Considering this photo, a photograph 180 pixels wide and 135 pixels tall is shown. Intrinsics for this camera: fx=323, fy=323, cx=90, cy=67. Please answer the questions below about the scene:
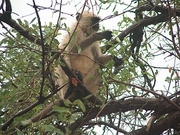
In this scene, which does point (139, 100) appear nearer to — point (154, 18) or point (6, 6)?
point (154, 18)

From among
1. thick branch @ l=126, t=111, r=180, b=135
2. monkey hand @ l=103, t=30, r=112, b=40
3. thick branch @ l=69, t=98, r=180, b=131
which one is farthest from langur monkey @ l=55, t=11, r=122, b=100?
thick branch @ l=126, t=111, r=180, b=135

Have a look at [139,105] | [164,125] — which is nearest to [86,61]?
[139,105]

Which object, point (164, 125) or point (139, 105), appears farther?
point (139, 105)

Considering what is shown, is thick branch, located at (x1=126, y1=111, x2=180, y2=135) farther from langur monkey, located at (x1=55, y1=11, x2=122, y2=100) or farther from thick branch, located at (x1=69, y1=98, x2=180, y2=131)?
langur monkey, located at (x1=55, y1=11, x2=122, y2=100)

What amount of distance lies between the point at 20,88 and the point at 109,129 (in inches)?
36.4

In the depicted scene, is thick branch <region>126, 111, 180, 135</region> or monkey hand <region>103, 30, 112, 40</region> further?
monkey hand <region>103, 30, 112, 40</region>

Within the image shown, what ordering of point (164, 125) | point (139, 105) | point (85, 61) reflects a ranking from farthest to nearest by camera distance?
point (85, 61) → point (139, 105) → point (164, 125)

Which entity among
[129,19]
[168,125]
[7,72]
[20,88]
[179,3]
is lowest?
[168,125]

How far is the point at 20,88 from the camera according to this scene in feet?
6.86

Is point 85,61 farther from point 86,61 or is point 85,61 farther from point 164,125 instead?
point 164,125

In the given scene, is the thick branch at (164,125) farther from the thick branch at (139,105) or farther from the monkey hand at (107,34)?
the monkey hand at (107,34)

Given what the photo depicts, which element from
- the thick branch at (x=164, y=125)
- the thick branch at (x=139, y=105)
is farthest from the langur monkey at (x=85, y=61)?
the thick branch at (x=164, y=125)

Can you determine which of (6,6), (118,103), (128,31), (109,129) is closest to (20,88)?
(6,6)

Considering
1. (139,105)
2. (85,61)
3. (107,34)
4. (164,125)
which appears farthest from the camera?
(85,61)
